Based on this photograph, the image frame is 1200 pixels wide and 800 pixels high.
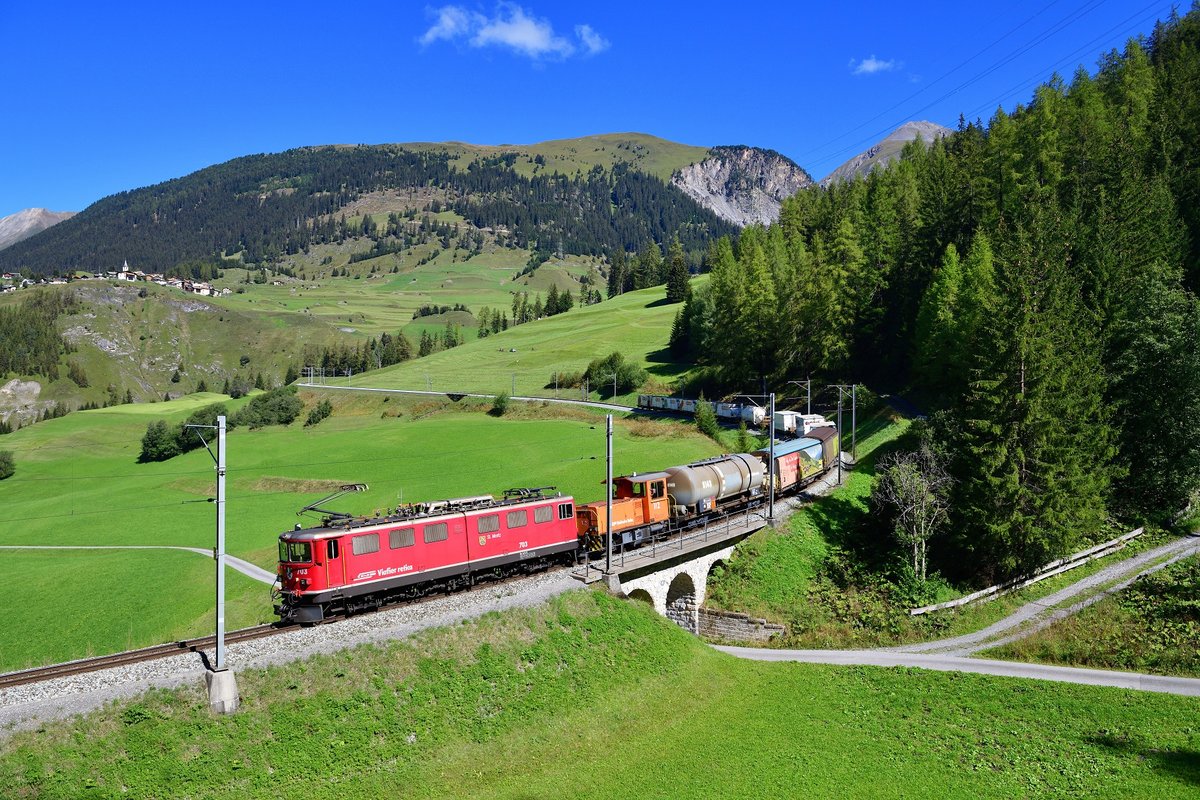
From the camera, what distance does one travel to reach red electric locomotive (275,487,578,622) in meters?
27.9

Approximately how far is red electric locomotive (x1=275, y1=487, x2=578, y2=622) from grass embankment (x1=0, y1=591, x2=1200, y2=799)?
4.38 metres

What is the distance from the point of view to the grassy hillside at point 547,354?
423 ft

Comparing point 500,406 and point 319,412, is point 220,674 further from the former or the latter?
point 319,412

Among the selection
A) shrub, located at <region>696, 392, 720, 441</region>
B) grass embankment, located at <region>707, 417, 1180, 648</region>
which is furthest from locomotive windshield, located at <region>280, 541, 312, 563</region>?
shrub, located at <region>696, 392, 720, 441</region>

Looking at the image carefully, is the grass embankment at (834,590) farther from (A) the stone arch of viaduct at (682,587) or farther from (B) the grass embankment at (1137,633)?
(B) the grass embankment at (1137,633)

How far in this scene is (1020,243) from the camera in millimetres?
41688

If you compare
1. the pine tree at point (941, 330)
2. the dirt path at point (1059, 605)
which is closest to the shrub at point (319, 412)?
the pine tree at point (941, 330)

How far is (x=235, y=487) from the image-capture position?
281ft

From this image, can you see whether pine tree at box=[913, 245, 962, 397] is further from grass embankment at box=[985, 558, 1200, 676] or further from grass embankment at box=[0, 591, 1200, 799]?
grass embankment at box=[0, 591, 1200, 799]

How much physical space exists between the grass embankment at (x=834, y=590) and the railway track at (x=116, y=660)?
A: 25.0 m

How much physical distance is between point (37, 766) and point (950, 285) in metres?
65.4

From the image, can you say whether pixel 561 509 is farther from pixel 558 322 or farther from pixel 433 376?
pixel 558 322

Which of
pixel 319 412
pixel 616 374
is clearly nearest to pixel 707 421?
pixel 616 374

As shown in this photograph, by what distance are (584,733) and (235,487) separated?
74.1 m
